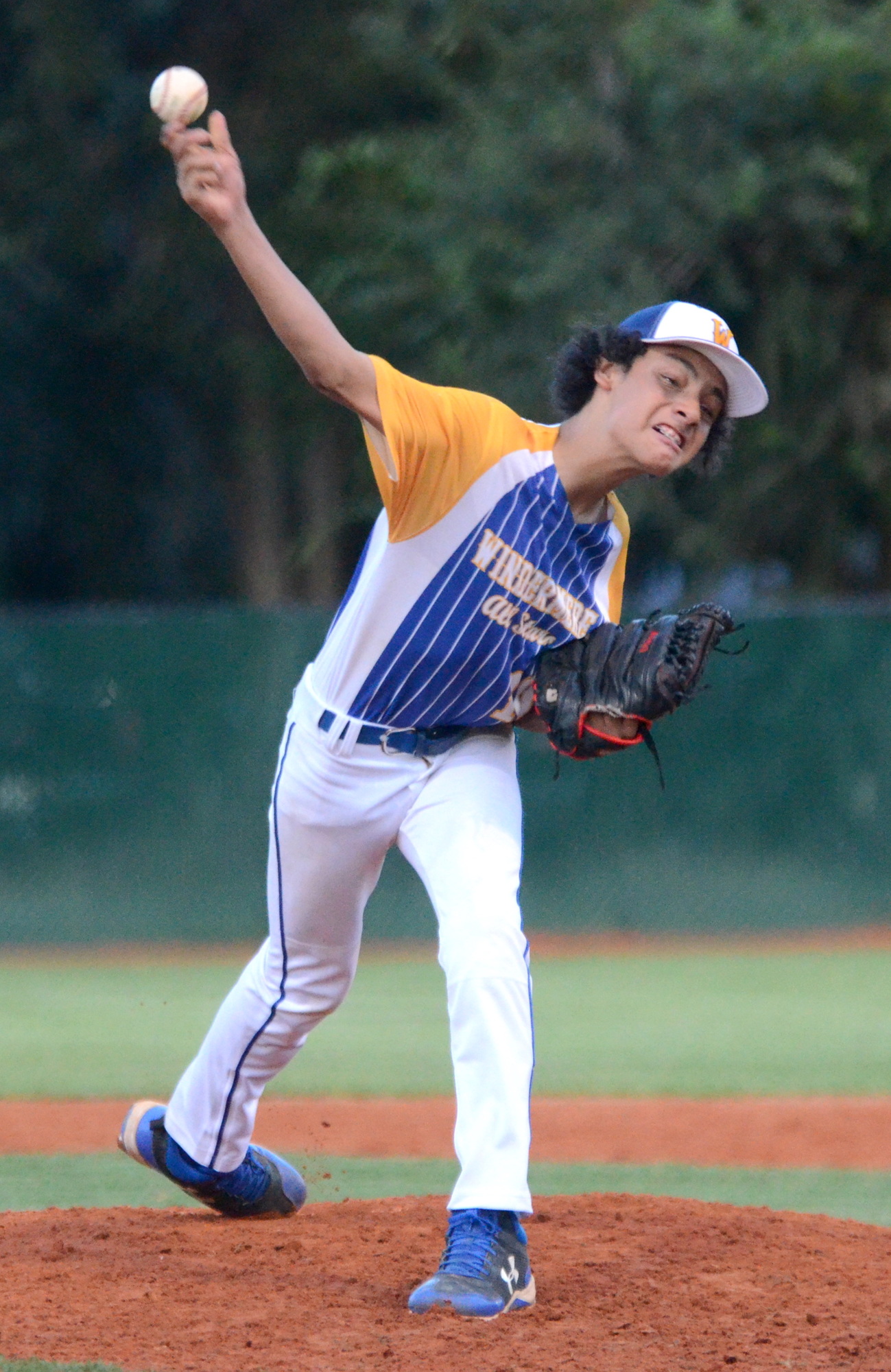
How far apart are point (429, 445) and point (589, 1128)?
10.4ft

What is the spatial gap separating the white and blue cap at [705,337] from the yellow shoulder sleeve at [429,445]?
0.33 metres

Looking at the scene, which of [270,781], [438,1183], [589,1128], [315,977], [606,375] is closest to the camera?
[606,375]

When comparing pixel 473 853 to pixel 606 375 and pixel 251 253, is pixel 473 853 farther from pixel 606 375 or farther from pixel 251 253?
pixel 251 253

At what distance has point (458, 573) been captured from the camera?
11.1 ft

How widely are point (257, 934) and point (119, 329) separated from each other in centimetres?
956

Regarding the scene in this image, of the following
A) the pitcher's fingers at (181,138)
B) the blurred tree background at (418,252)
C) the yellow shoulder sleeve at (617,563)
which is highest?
the blurred tree background at (418,252)

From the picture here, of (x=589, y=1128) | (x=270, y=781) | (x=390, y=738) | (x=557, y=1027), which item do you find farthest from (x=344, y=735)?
(x=270, y=781)

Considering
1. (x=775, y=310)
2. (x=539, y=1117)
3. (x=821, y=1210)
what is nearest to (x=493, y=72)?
(x=775, y=310)

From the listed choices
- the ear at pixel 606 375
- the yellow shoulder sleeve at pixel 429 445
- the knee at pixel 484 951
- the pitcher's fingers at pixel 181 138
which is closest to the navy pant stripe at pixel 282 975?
the knee at pixel 484 951

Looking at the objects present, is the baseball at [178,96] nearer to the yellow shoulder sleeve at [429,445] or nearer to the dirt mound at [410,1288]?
the yellow shoulder sleeve at [429,445]

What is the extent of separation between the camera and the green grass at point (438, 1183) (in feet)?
15.3

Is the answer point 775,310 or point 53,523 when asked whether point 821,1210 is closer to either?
point 775,310

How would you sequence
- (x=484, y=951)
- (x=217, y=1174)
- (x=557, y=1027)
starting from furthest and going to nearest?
(x=557, y=1027)
(x=217, y=1174)
(x=484, y=951)

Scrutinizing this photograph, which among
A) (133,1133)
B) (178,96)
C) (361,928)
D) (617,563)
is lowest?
(133,1133)
